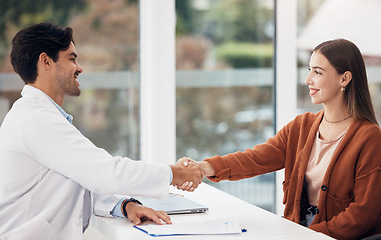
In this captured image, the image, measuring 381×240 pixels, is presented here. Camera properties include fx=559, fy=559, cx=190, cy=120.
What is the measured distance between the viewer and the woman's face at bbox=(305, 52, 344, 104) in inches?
94.2

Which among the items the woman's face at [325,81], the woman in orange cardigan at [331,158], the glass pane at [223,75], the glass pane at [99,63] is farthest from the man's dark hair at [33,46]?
the glass pane at [223,75]

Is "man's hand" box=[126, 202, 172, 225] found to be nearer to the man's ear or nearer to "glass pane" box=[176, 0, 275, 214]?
the man's ear

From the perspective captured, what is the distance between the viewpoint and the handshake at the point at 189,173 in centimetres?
231

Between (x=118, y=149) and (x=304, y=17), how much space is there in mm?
1486

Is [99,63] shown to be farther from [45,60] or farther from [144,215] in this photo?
[144,215]

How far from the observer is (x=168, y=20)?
11.4 ft

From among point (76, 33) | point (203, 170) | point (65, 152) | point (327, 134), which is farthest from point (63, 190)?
point (76, 33)

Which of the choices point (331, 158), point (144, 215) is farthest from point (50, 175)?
point (331, 158)

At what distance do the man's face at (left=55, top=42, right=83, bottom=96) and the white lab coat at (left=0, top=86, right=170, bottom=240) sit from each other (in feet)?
0.59

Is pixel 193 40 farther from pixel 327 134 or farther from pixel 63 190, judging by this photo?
pixel 63 190

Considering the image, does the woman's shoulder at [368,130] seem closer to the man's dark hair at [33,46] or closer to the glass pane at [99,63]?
the man's dark hair at [33,46]

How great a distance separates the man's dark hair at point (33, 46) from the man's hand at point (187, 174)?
675mm

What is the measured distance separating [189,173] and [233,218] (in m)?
0.43

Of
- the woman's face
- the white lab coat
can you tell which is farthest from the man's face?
the woman's face
